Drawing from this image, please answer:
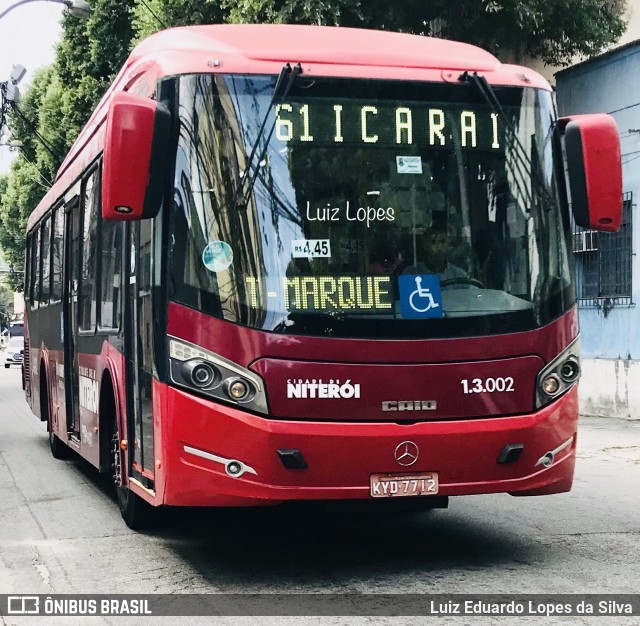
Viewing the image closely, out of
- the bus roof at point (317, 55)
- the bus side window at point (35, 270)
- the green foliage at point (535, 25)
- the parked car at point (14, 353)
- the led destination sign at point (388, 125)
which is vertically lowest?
the parked car at point (14, 353)

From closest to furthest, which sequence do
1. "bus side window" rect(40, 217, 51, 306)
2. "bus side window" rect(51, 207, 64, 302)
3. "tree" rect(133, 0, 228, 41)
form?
"bus side window" rect(51, 207, 64, 302)
"bus side window" rect(40, 217, 51, 306)
"tree" rect(133, 0, 228, 41)

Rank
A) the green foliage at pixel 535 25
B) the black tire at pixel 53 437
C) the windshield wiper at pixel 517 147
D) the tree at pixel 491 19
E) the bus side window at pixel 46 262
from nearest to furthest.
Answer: the windshield wiper at pixel 517 147
the bus side window at pixel 46 262
the black tire at pixel 53 437
the tree at pixel 491 19
the green foliage at pixel 535 25

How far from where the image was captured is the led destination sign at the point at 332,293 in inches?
254

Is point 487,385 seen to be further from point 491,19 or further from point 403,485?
point 491,19

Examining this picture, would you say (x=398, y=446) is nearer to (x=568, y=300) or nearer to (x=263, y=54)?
(x=568, y=300)

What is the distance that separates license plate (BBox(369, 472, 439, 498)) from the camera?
6.48 m

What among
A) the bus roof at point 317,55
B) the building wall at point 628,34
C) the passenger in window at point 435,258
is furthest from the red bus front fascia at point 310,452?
the building wall at point 628,34

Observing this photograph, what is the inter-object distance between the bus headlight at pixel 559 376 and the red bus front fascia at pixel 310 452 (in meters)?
0.17

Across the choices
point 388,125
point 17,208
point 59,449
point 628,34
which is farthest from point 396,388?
point 17,208

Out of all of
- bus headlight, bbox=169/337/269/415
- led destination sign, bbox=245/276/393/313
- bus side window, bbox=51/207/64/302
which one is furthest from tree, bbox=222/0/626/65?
bus headlight, bbox=169/337/269/415

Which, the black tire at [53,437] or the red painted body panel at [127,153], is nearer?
the red painted body panel at [127,153]

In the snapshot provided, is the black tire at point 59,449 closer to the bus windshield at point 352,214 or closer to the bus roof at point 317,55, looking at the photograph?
the bus roof at point 317,55

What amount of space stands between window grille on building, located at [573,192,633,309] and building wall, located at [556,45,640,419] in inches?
4.8

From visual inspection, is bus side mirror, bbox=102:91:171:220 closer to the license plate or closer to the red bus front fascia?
the red bus front fascia
